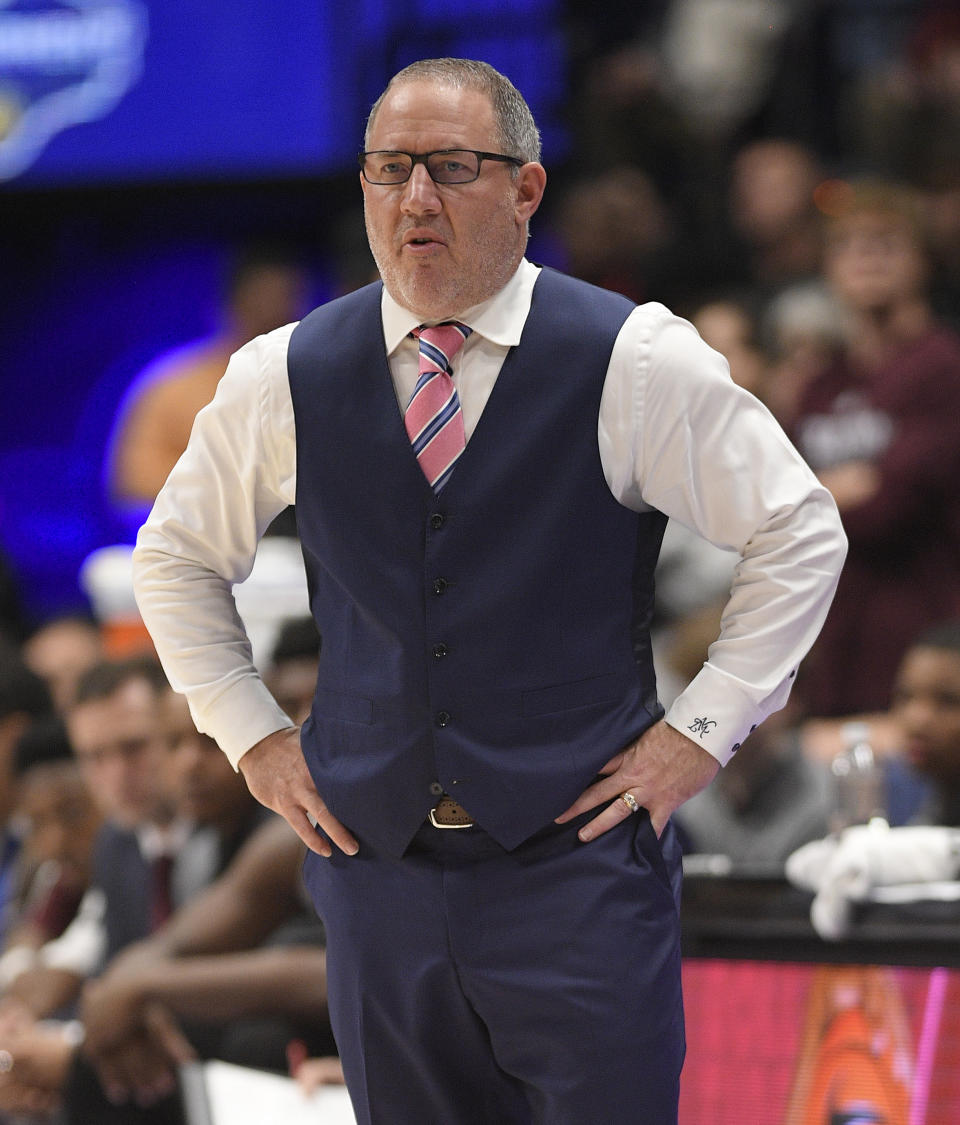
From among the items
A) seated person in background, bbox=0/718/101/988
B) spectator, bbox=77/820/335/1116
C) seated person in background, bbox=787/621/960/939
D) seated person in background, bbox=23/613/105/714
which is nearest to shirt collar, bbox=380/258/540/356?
seated person in background, bbox=787/621/960/939

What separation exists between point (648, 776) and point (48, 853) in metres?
2.34

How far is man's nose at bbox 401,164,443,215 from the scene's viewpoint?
1891mm

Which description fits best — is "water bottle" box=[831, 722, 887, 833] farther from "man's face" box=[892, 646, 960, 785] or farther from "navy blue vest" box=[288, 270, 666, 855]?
"navy blue vest" box=[288, 270, 666, 855]

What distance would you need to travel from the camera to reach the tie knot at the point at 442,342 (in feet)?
6.41

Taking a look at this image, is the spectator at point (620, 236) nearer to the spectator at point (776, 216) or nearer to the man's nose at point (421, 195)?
the spectator at point (776, 216)

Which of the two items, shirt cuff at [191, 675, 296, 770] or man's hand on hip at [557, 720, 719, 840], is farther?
shirt cuff at [191, 675, 296, 770]

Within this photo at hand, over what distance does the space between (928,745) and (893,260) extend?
1.38 metres

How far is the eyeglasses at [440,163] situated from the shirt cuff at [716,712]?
0.62m

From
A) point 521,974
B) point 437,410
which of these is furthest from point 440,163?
point 521,974

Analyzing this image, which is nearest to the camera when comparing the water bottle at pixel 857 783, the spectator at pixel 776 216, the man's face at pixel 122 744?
the water bottle at pixel 857 783

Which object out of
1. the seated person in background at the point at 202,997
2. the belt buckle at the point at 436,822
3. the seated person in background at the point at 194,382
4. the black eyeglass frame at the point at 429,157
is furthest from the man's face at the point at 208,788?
the seated person in background at the point at 194,382

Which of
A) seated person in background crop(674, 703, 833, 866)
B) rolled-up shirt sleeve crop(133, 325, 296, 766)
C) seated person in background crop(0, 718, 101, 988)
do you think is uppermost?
rolled-up shirt sleeve crop(133, 325, 296, 766)

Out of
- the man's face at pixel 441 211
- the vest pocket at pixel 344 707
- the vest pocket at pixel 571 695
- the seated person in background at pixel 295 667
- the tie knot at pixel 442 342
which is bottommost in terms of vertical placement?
the seated person in background at pixel 295 667

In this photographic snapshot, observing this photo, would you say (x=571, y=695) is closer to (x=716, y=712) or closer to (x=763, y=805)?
(x=716, y=712)
